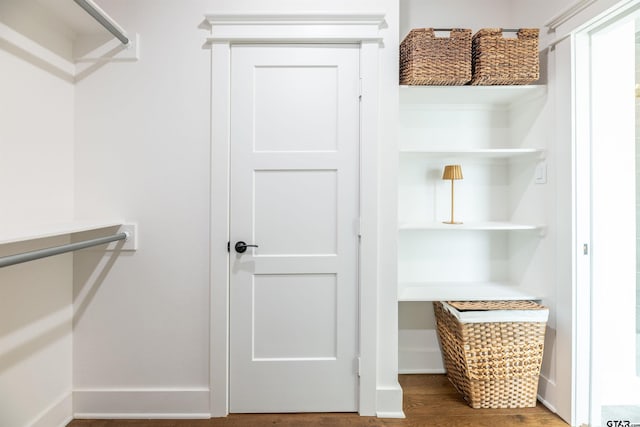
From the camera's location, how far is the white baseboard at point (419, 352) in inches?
102

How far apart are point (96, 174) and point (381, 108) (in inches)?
60.9

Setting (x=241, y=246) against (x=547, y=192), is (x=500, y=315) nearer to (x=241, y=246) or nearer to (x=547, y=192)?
(x=547, y=192)

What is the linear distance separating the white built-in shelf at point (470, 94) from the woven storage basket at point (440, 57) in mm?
96

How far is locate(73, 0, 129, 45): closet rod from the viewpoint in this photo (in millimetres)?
1618

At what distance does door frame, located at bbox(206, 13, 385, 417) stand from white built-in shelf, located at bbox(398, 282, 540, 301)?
352 millimetres

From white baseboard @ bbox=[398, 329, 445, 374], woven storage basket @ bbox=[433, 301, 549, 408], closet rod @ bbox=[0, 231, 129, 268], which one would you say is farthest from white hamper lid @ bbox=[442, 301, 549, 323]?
closet rod @ bbox=[0, 231, 129, 268]

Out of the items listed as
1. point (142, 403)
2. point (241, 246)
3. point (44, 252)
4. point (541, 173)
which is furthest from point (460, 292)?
point (44, 252)

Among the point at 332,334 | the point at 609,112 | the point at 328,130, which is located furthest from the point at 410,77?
the point at 332,334

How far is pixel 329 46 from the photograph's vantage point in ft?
6.72

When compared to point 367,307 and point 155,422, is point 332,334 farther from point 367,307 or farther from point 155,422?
point 155,422

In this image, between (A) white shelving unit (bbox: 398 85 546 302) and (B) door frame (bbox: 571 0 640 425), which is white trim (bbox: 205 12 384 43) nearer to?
(A) white shelving unit (bbox: 398 85 546 302)

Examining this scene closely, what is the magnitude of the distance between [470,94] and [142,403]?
251cm

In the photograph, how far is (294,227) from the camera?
206cm

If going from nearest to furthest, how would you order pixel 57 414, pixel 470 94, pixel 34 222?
pixel 34 222 → pixel 57 414 → pixel 470 94
